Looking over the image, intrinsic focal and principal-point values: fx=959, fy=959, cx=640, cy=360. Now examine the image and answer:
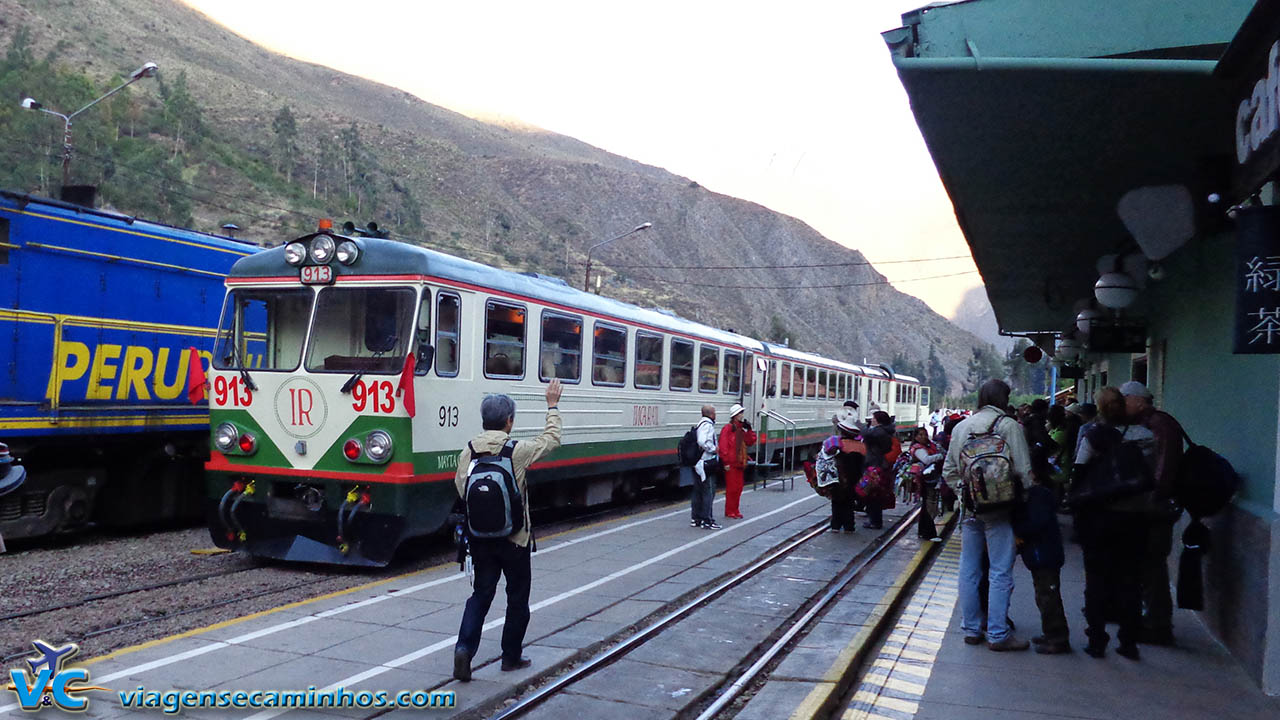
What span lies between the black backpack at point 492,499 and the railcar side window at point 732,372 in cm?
1266

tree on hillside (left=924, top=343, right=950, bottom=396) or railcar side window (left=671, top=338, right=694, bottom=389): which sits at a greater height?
tree on hillside (left=924, top=343, right=950, bottom=396)

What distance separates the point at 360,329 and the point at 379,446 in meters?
1.29

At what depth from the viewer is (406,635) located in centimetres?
677

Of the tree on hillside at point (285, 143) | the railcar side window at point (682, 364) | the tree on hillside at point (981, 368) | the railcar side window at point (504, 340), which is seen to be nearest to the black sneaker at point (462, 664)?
the railcar side window at point (504, 340)

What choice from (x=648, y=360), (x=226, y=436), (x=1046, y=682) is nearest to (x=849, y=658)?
(x=1046, y=682)

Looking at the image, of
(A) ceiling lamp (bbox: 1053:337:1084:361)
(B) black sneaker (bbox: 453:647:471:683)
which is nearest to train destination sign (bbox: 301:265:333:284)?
(B) black sneaker (bbox: 453:647:471:683)

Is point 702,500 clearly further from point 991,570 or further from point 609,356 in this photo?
point 991,570

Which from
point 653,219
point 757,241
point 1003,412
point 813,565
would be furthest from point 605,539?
point 757,241

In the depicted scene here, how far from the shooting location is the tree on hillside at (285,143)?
212 feet

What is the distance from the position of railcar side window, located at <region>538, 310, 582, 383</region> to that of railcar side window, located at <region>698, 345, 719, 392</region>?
4.95 meters

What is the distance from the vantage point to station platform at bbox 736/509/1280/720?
18.1 feet

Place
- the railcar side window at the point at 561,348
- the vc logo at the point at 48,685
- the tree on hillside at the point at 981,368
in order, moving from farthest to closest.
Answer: the tree on hillside at the point at 981,368 → the railcar side window at the point at 561,348 → the vc logo at the point at 48,685

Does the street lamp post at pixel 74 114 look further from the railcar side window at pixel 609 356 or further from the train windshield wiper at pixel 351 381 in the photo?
the railcar side window at pixel 609 356

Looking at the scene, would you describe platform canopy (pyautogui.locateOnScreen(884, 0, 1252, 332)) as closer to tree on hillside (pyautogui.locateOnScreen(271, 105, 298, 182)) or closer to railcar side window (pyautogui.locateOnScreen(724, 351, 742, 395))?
railcar side window (pyautogui.locateOnScreen(724, 351, 742, 395))
